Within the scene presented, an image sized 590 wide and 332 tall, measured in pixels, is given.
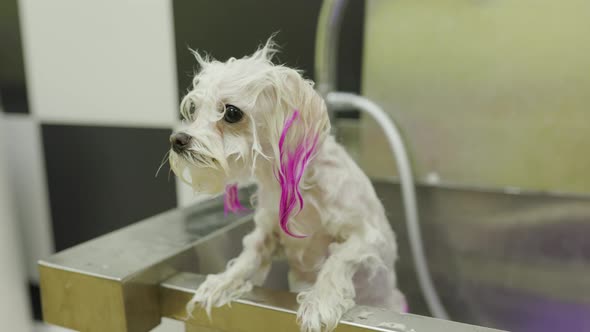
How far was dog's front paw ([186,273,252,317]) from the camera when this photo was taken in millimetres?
399

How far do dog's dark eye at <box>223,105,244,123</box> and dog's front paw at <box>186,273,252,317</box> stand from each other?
16cm

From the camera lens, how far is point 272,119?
0.36 meters

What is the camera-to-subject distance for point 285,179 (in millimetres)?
356

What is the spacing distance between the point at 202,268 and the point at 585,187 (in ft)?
1.97

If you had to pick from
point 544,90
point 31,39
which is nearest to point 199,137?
point 544,90

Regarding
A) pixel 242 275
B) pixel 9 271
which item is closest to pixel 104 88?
pixel 9 271

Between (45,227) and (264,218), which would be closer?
(264,218)

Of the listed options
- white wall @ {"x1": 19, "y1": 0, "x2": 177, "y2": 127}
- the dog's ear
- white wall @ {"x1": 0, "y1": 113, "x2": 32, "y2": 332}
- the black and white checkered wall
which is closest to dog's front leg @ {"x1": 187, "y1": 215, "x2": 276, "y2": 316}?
the dog's ear

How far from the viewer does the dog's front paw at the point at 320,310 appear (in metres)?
0.35

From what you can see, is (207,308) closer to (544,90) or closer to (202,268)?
(202,268)

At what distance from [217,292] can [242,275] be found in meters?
0.04

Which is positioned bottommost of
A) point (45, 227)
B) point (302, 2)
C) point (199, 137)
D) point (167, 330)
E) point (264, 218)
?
point (45, 227)

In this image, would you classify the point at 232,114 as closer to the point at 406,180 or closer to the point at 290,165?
the point at 290,165

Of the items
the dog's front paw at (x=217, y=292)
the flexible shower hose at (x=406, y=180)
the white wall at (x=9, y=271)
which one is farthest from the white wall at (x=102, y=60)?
the dog's front paw at (x=217, y=292)
